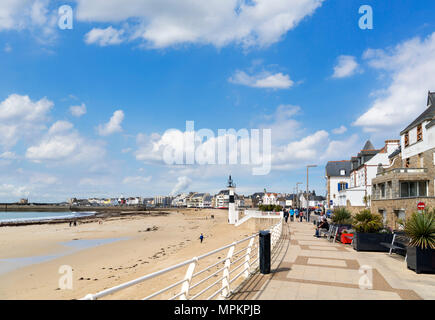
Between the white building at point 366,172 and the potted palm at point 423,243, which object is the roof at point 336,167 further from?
the potted palm at point 423,243

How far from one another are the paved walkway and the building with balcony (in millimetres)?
12447

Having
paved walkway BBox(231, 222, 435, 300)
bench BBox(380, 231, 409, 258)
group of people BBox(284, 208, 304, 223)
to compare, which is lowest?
group of people BBox(284, 208, 304, 223)

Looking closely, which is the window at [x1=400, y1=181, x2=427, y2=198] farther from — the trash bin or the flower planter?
the trash bin

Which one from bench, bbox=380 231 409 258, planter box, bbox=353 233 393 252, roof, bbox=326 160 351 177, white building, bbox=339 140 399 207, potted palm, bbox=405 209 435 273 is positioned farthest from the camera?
roof, bbox=326 160 351 177

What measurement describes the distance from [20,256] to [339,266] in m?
24.2

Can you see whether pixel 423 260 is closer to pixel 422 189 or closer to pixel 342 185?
pixel 422 189

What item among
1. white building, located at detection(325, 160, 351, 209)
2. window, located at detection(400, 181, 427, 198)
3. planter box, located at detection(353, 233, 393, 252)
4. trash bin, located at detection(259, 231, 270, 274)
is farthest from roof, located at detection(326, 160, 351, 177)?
trash bin, located at detection(259, 231, 270, 274)

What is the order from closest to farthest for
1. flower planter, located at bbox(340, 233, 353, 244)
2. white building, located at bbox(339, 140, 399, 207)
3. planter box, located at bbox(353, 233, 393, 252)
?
planter box, located at bbox(353, 233, 393, 252) < flower planter, located at bbox(340, 233, 353, 244) < white building, located at bbox(339, 140, 399, 207)

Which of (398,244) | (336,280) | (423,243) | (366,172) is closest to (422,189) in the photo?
(398,244)

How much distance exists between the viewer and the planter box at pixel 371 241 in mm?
12672

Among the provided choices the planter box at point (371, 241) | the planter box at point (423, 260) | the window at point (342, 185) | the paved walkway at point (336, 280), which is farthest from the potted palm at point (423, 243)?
the window at point (342, 185)

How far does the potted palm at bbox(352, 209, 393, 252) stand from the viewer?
1276cm

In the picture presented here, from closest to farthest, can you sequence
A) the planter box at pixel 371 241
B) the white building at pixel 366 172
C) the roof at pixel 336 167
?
the planter box at pixel 371 241 → the white building at pixel 366 172 → the roof at pixel 336 167
